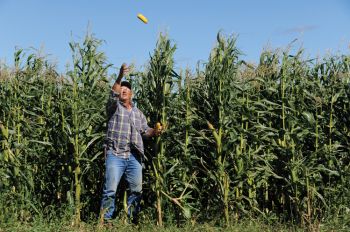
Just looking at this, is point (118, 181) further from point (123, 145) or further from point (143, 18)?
point (143, 18)

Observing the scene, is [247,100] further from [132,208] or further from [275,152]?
[132,208]

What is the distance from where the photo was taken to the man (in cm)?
650

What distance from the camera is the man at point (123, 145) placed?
21.3 feet

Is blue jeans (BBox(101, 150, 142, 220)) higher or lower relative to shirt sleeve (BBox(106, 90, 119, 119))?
lower

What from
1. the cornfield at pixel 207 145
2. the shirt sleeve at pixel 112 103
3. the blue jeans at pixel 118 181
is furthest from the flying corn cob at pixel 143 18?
the blue jeans at pixel 118 181

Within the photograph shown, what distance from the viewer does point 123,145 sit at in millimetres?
6602

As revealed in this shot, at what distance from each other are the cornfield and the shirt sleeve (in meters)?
0.36

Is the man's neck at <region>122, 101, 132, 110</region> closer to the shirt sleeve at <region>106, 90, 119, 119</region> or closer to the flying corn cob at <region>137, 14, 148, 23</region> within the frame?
the shirt sleeve at <region>106, 90, 119, 119</region>

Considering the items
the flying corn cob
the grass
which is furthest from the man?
the flying corn cob

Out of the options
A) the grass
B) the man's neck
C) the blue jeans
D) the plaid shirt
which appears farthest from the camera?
the man's neck

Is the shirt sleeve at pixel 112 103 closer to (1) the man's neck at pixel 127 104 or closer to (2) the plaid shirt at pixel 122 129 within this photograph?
(2) the plaid shirt at pixel 122 129

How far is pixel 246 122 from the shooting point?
717cm

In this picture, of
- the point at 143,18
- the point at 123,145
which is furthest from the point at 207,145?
the point at 143,18

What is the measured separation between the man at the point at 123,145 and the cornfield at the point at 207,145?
0.25 meters
